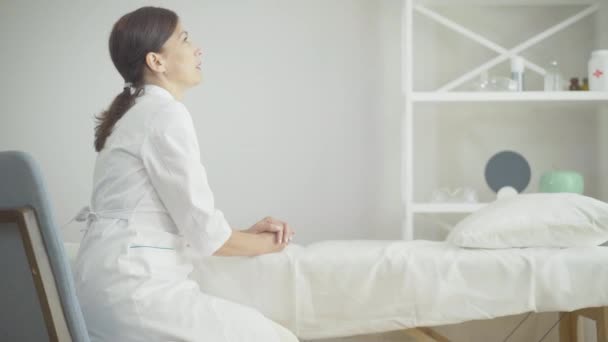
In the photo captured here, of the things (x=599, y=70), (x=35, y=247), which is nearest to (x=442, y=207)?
(x=599, y=70)

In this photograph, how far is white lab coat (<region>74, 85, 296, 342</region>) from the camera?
4.42ft

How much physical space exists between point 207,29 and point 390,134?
912 millimetres

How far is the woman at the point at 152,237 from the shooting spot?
1349mm

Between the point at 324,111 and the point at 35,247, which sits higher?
the point at 324,111

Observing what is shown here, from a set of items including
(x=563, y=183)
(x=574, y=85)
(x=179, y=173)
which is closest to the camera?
(x=179, y=173)

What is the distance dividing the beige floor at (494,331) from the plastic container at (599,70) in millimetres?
906

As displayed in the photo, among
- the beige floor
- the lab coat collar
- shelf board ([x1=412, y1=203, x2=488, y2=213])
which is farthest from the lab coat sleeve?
the beige floor

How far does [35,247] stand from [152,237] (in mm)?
431

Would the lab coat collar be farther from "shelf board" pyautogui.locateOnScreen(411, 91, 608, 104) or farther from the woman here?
"shelf board" pyautogui.locateOnScreen(411, 91, 608, 104)

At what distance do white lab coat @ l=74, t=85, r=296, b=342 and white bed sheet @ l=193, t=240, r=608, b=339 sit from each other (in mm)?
334

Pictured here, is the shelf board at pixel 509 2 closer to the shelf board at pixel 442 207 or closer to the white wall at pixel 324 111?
the white wall at pixel 324 111

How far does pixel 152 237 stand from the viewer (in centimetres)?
144

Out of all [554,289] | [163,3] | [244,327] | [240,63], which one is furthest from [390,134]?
[244,327]

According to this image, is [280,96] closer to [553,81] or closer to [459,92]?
[459,92]
